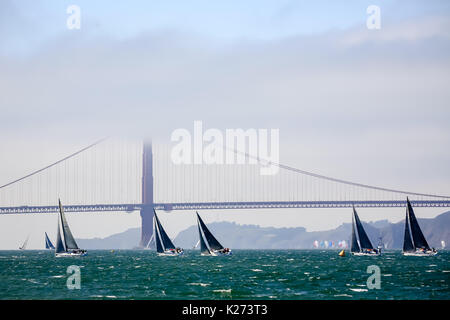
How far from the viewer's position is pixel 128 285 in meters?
45.8

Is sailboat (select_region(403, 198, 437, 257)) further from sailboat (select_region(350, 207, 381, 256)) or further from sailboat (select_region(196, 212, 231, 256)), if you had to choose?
sailboat (select_region(196, 212, 231, 256))

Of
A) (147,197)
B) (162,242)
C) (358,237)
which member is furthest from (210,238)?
(147,197)

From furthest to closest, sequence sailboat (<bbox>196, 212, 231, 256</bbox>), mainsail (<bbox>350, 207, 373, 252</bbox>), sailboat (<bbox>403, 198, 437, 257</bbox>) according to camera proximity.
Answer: mainsail (<bbox>350, 207, 373, 252</bbox>), sailboat (<bbox>196, 212, 231, 256</bbox>), sailboat (<bbox>403, 198, 437, 257</bbox>)

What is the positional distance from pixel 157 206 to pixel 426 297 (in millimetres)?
124717

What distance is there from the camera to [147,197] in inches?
6550

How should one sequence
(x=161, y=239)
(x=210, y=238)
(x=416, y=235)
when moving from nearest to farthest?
1. (x=416, y=235)
2. (x=210, y=238)
3. (x=161, y=239)

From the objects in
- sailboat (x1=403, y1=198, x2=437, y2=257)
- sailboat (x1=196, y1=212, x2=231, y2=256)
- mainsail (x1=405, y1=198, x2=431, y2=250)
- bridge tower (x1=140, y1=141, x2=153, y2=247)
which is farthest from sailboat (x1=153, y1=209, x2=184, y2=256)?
bridge tower (x1=140, y1=141, x2=153, y2=247)

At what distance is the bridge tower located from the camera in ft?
530

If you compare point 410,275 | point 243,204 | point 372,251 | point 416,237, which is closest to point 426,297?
point 410,275

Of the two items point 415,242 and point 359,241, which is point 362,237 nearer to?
point 359,241

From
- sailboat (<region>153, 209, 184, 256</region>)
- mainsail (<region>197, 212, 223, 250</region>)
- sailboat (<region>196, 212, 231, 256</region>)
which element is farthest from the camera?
sailboat (<region>153, 209, 184, 256</region>)

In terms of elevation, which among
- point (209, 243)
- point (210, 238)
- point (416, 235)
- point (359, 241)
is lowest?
point (359, 241)
